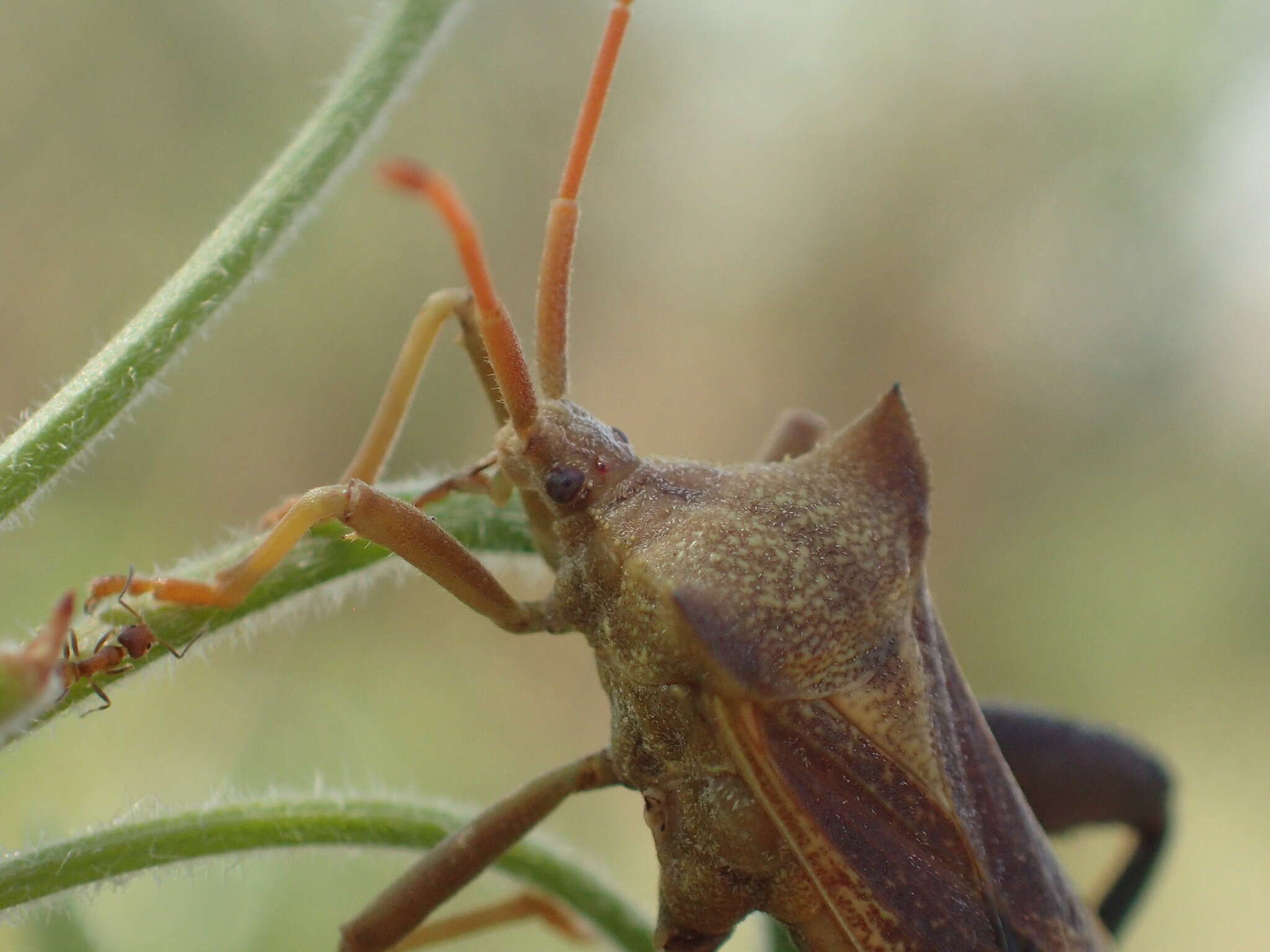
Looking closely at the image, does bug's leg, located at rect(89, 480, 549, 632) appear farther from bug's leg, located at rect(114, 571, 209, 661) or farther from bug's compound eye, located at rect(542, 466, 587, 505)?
bug's compound eye, located at rect(542, 466, 587, 505)

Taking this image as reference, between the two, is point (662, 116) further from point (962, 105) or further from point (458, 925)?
point (458, 925)

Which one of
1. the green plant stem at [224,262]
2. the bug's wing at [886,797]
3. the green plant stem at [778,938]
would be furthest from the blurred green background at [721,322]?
the green plant stem at [224,262]

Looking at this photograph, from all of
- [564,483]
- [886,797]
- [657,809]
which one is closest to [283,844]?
[657,809]

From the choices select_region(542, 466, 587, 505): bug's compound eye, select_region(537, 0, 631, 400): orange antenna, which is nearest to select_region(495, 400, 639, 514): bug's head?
select_region(542, 466, 587, 505): bug's compound eye

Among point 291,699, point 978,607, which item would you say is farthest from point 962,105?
point 291,699

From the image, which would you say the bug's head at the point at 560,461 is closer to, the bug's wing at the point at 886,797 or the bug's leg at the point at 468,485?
the bug's leg at the point at 468,485
